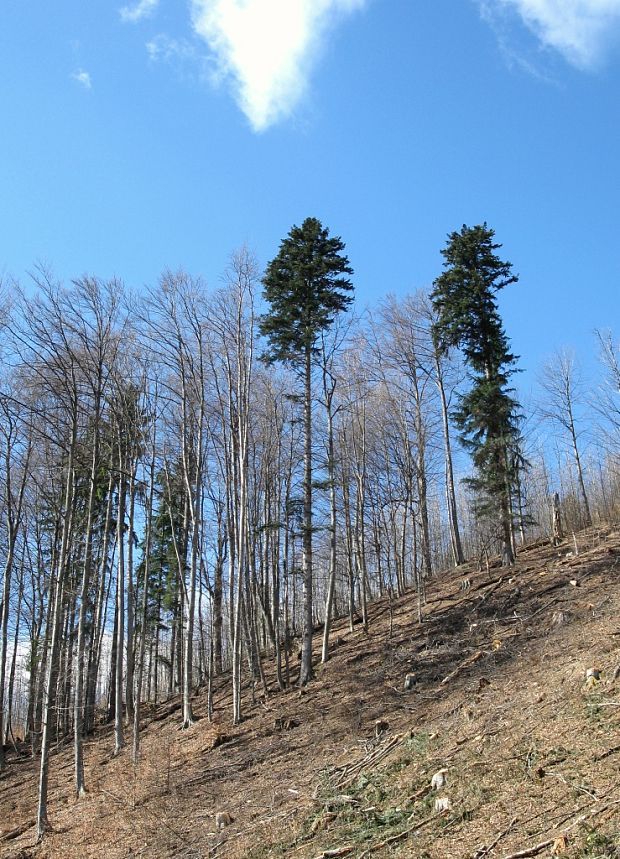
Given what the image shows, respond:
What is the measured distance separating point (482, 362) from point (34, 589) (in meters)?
17.8

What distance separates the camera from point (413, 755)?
826cm

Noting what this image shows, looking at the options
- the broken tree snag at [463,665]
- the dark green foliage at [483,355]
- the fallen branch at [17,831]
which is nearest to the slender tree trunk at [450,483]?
the dark green foliage at [483,355]

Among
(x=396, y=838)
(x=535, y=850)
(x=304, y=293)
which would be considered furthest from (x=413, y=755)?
(x=304, y=293)

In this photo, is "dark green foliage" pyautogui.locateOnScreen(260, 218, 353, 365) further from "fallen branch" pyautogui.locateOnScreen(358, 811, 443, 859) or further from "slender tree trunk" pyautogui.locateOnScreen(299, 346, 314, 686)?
"fallen branch" pyautogui.locateOnScreen(358, 811, 443, 859)

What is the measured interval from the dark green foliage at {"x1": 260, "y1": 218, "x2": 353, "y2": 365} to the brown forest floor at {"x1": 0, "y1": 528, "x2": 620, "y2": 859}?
346 inches

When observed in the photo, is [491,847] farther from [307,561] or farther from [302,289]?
[302,289]

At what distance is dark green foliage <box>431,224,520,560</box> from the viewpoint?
1741 centimetres

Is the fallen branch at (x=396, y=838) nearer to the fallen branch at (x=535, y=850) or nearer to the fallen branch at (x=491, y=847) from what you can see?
the fallen branch at (x=491, y=847)

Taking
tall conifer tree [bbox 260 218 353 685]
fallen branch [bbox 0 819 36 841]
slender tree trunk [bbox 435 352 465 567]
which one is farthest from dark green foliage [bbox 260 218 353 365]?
fallen branch [bbox 0 819 36 841]

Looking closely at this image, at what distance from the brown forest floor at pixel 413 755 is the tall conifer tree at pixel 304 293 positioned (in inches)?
202

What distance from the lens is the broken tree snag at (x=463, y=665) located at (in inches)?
462

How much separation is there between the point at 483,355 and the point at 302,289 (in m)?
6.04

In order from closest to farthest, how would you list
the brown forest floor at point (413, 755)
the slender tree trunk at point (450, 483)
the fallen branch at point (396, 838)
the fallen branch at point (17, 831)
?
1. the brown forest floor at point (413, 755)
2. the fallen branch at point (396, 838)
3. the fallen branch at point (17, 831)
4. the slender tree trunk at point (450, 483)

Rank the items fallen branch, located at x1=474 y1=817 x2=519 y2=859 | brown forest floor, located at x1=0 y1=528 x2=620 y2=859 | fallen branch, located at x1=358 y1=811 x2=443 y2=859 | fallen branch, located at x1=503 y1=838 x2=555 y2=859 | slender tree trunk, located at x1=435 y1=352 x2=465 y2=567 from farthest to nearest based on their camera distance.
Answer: slender tree trunk, located at x1=435 y1=352 x2=465 y2=567, fallen branch, located at x1=358 y1=811 x2=443 y2=859, brown forest floor, located at x1=0 y1=528 x2=620 y2=859, fallen branch, located at x1=474 y1=817 x2=519 y2=859, fallen branch, located at x1=503 y1=838 x2=555 y2=859
